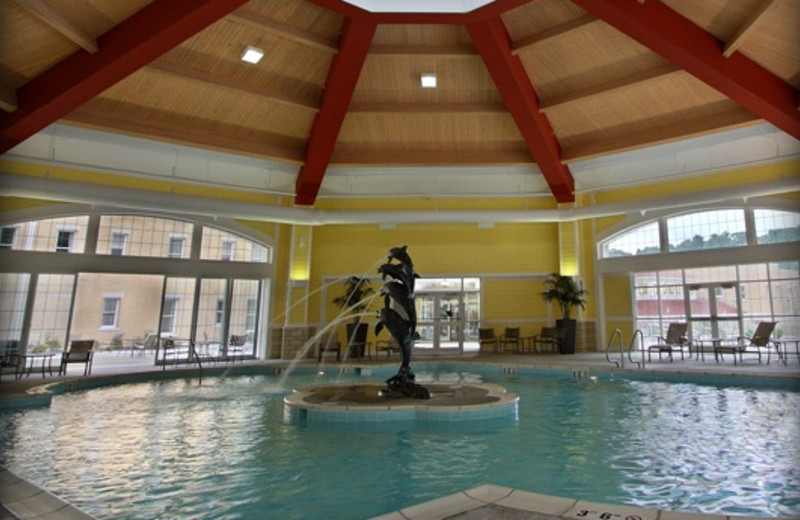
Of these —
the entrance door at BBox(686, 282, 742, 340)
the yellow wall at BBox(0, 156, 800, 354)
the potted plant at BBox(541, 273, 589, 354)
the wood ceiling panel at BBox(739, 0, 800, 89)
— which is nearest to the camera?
the wood ceiling panel at BBox(739, 0, 800, 89)

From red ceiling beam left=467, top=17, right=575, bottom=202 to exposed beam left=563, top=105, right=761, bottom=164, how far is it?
24.7 inches

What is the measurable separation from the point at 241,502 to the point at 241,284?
31.5 feet

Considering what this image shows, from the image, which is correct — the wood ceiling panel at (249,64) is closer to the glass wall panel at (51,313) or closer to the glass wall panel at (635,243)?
the glass wall panel at (51,313)

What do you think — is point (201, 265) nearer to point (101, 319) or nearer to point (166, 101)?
point (166, 101)

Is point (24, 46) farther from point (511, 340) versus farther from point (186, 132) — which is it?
point (511, 340)

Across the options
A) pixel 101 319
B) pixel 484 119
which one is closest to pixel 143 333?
pixel 101 319

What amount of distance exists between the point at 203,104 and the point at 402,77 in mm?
4487

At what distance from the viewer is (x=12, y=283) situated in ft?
29.4

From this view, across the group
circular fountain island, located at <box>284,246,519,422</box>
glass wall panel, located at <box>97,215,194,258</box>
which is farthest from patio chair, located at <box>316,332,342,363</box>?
circular fountain island, located at <box>284,246,519,422</box>

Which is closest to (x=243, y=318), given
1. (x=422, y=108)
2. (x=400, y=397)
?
(x=422, y=108)

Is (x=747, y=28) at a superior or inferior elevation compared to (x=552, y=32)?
inferior

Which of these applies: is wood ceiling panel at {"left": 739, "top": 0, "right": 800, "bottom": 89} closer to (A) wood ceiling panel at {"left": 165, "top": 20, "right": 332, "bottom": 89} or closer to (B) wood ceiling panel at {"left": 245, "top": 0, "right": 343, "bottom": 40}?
(B) wood ceiling panel at {"left": 245, "top": 0, "right": 343, "bottom": 40}

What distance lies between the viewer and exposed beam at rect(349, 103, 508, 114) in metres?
10.7

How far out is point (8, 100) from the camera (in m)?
7.11
